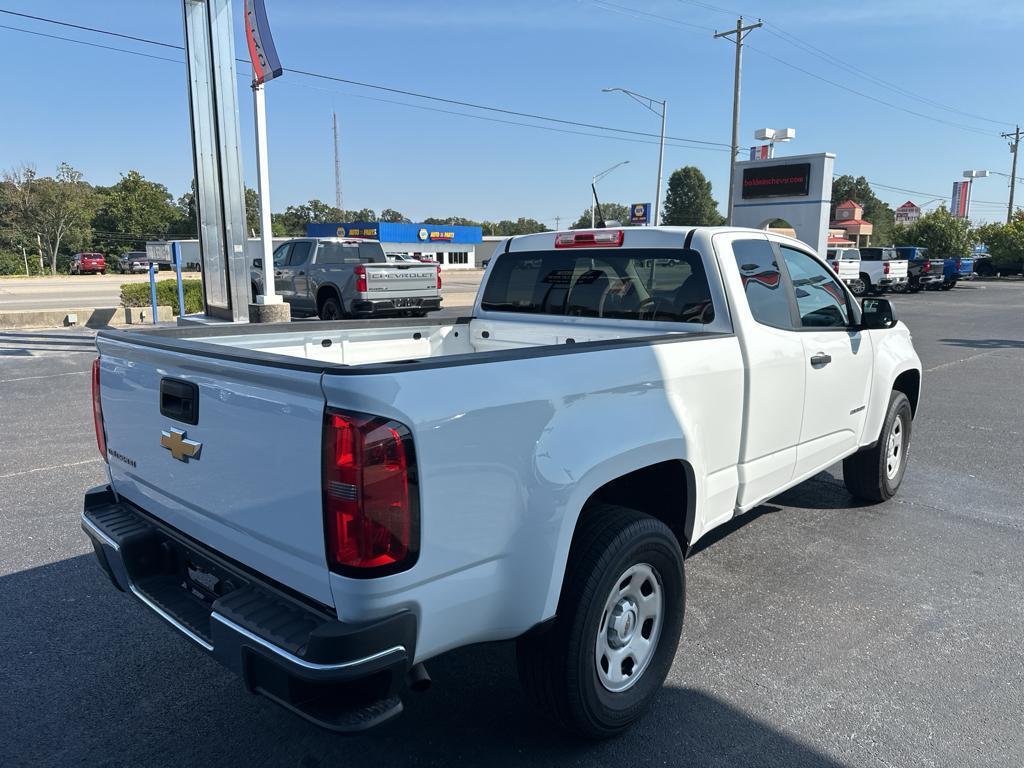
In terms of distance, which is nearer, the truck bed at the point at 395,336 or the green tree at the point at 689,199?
the truck bed at the point at 395,336

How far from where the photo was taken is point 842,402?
14.1 feet

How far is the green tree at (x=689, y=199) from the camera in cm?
11100

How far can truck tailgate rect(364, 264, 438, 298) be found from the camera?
587 inches

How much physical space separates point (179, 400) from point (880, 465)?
4.54 metres

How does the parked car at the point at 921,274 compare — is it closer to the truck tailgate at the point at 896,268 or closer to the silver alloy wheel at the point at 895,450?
the truck tailgate at the point at 896,268

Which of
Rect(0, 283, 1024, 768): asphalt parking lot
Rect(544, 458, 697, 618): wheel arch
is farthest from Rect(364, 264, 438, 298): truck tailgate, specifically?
Rect(544, 458, 697, 618): wheel arch

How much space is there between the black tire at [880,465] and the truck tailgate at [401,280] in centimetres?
1130

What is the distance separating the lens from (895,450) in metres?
5.34

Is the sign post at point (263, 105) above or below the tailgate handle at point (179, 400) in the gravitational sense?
above

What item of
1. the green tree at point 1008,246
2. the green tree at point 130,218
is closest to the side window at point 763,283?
the green tree at point 1008,246

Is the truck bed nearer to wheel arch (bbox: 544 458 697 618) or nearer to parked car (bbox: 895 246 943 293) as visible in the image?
wheel arch (bbox: 544 458 697 618)

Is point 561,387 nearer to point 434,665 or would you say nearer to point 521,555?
point 521,555

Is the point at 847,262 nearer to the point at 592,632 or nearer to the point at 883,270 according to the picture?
the point at 883,270

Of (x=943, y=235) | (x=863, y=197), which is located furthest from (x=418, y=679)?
Result: (x=863, y=197)
